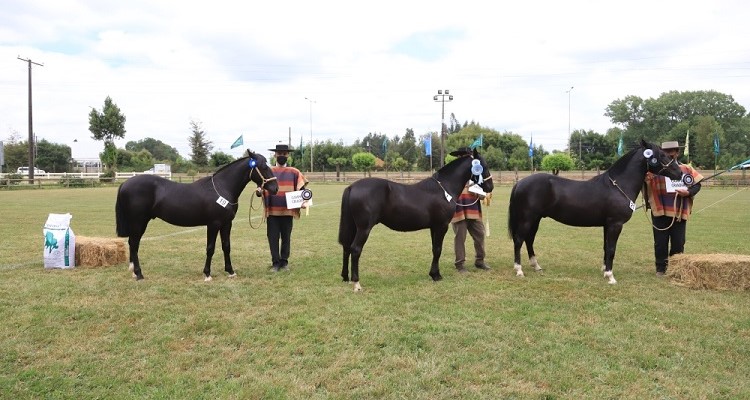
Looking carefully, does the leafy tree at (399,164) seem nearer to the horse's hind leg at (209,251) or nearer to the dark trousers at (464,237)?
the dark trousers at (464,237)

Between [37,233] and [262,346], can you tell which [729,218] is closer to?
[262,346]

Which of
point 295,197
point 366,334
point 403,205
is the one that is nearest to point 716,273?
point 403,205

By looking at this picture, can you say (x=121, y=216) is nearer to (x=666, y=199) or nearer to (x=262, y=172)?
(x=262, y=172)

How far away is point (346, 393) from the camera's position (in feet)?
12.1

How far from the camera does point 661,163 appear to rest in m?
7.49

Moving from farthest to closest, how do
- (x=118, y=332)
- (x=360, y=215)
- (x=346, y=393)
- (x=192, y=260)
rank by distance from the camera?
(x=192, y=260) < (x=360, y=215) < (x=118, y=332) < (x=346, y=393)

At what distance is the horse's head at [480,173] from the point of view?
7562mm

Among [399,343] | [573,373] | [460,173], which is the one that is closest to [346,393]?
[399,343]

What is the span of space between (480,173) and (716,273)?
3538 mm

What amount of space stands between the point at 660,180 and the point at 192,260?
8240 mm

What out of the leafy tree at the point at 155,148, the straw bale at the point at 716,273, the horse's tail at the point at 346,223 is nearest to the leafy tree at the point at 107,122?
the horse's tail at the point at 346,223

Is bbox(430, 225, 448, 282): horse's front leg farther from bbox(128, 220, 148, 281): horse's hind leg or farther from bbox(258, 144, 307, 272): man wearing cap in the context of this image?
bbox(128, 220, 148, 281): horse's hind leg

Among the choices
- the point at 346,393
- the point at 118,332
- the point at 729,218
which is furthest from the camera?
the point at 729,218

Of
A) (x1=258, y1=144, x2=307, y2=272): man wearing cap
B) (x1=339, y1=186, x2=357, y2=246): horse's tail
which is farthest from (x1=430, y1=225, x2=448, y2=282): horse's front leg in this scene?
(x1=258, y1=144, x2=307, y2=272): man wearing cap
